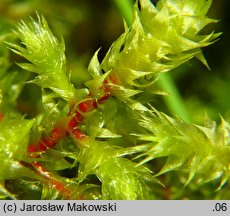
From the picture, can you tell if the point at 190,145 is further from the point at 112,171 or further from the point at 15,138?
the point at 15,138

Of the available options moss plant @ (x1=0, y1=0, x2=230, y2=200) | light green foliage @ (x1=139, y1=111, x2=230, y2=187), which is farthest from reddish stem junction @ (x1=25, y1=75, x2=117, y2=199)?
light green foliage @ (x1=139, y1=111, x2=230, y2=187)

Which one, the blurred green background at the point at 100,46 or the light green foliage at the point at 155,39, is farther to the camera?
the blurred green background at the point at 100,46

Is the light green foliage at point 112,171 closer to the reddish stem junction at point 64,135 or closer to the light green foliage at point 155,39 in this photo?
the reddish stem junction at point 64,135

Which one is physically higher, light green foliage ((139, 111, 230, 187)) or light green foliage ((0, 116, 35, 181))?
light green foliage ((0, 116, 35, 181))

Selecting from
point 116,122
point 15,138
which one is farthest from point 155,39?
point 15,138

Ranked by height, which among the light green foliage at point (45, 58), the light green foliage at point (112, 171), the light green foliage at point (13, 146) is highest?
the light green foliage at point (45, 58)

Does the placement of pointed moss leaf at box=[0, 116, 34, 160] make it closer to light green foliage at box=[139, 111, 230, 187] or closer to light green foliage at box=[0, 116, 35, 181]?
light green foliage at box=[0, 116, 35, 181]

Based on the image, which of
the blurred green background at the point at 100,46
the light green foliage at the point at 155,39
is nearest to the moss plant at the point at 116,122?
the light green foliage at the point at 155,39
